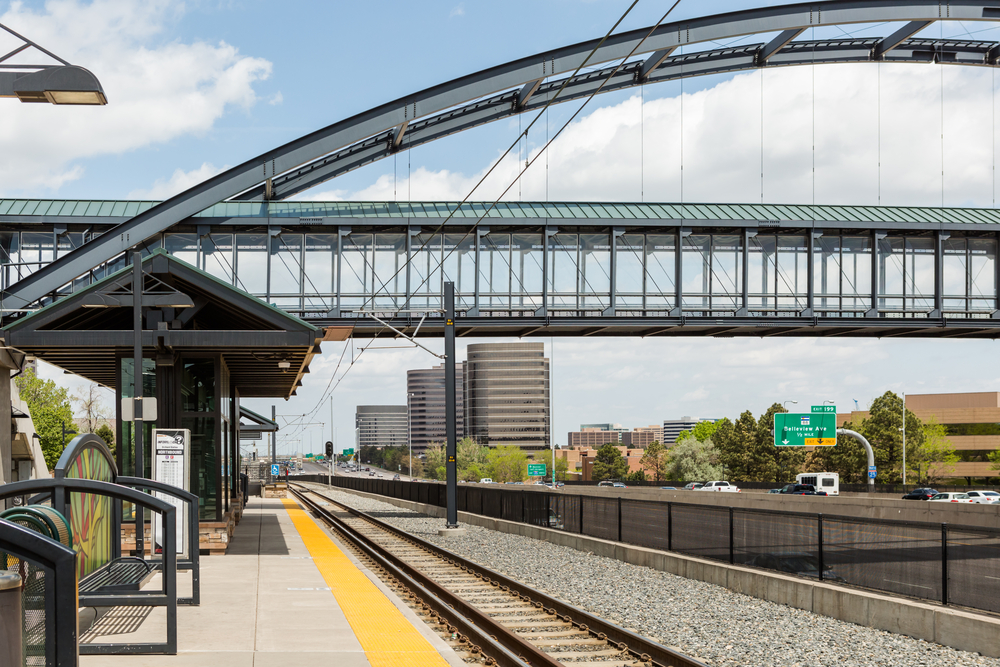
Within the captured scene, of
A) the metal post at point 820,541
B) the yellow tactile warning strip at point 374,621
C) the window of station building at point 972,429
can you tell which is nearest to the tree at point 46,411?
the yellow tactile warning strip at point 374,621

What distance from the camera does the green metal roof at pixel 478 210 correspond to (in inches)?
1483

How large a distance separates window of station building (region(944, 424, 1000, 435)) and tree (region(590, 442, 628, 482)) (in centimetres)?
6431

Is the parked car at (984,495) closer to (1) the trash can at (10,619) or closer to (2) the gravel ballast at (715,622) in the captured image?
(2) the gravel ballast at (715,622)

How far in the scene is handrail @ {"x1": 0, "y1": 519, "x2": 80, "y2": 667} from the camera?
488 centimetres


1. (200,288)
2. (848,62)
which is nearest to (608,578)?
(200,288)

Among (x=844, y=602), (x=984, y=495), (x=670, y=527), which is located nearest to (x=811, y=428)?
(x=984, y=495)

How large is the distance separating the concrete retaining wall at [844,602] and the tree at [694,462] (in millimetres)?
97708

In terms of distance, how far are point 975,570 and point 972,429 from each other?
384 ft

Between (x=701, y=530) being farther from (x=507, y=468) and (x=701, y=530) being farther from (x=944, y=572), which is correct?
(x=507, y=468)

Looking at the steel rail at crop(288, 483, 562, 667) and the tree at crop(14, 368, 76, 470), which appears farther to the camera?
the tree at crop(14, 368, 76, 470)

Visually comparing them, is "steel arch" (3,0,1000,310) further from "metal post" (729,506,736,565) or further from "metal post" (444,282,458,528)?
"metal post" (729,506,736,565)

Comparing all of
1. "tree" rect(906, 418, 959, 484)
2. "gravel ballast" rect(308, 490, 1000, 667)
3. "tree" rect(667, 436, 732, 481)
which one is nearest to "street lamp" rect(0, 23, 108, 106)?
"gravel ballast" rect(308, 490, 1000, 667)

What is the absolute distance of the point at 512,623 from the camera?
43.4 ft

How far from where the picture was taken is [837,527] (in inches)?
600
